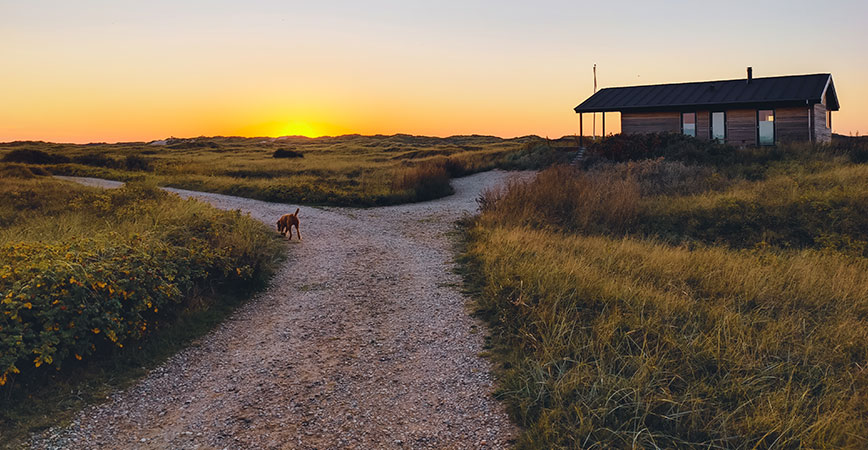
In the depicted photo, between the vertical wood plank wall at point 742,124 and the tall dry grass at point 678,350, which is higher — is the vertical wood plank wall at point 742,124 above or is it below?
above

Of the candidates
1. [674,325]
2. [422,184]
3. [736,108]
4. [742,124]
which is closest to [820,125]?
[742,124]

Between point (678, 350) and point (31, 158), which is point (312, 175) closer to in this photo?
point (31, 158)

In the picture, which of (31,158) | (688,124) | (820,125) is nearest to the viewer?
(820,125)

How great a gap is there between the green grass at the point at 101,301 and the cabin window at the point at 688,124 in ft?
83.2

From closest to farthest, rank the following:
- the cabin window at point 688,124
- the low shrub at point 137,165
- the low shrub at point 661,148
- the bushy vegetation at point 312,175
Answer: the bushy vegetation at point 312,175, the low shrub at point 661,148, the cabin window at point 688,124, the low shrub at point 137,165

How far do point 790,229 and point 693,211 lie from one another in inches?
87.9

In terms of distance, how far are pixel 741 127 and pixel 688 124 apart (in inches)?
97.4

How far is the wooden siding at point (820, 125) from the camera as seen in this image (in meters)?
26.8

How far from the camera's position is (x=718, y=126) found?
28453mm

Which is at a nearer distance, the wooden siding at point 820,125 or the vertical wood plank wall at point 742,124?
the vertical wood plank wall at point 742,124

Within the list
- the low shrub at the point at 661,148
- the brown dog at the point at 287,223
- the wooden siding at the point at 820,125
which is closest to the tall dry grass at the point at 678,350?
the brown dog at the point at 287,223

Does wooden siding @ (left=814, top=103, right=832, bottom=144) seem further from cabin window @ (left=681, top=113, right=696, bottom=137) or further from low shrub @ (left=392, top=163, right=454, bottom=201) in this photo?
low shrub @ (left=392, top=163, right=454, bottom=201)

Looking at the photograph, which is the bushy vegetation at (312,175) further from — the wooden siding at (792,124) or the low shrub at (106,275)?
the wooden siding at (792,124)

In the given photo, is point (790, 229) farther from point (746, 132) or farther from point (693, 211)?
point (746, 132)
